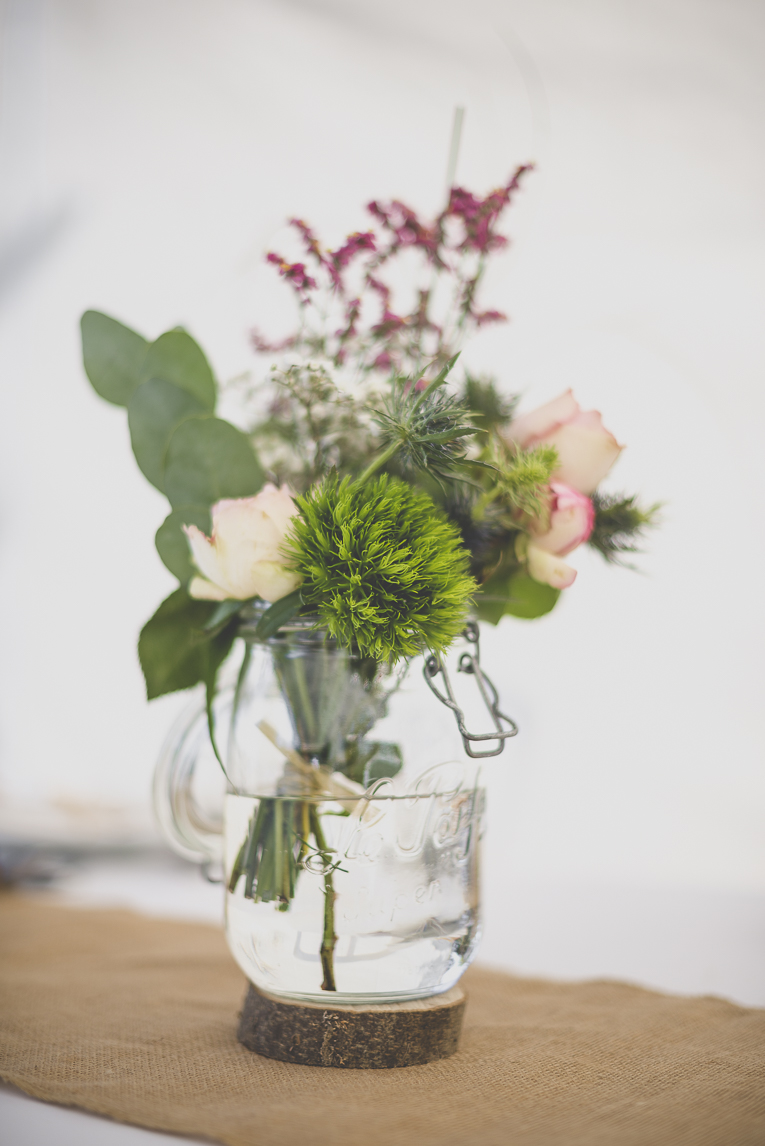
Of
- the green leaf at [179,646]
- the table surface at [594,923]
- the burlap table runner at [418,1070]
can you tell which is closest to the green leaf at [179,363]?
the green leaf at [179,646]

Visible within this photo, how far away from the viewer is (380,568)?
35cm

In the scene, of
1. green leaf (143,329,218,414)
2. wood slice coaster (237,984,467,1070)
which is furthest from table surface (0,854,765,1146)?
green leaf (143,329,218,414)

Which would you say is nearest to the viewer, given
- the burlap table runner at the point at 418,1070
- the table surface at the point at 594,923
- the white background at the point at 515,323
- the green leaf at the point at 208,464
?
the burlap table runner at the point at 418,1070

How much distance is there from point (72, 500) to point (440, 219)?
82 centimetres

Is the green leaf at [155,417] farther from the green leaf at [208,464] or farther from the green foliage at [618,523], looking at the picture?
the green foliage at [618,523]

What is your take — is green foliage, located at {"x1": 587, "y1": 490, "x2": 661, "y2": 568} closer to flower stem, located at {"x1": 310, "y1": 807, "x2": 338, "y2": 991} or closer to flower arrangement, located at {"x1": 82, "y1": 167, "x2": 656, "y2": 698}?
flower arrangement, located at {"x1": 82, "y1": 167, "x2": 656, "y2": 698}

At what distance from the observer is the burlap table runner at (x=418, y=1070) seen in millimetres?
317

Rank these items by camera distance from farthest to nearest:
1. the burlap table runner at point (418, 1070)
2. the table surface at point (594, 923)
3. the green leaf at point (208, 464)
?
the table surface at point (594, 923) < the green leaf at point (208, 464) < the burlap table runner at point (418, 1070)

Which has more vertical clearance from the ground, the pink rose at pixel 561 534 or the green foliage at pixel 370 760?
the pink rose at pixel 561 534

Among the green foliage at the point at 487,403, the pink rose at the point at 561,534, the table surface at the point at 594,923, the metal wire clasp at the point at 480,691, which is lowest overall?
the table surface at the point at 594,923

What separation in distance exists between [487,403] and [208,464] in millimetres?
155

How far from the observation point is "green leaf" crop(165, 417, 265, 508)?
0.42 m

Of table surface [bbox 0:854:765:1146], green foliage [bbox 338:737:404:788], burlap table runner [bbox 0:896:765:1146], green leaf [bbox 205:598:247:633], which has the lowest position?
table surface [bbox 0:854:765:1146]

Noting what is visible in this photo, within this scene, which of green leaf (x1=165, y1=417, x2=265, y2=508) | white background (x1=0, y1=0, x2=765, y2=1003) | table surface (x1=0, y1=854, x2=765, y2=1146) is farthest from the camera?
white background (x1=0, y1=0, x2=765, y2=1003)
